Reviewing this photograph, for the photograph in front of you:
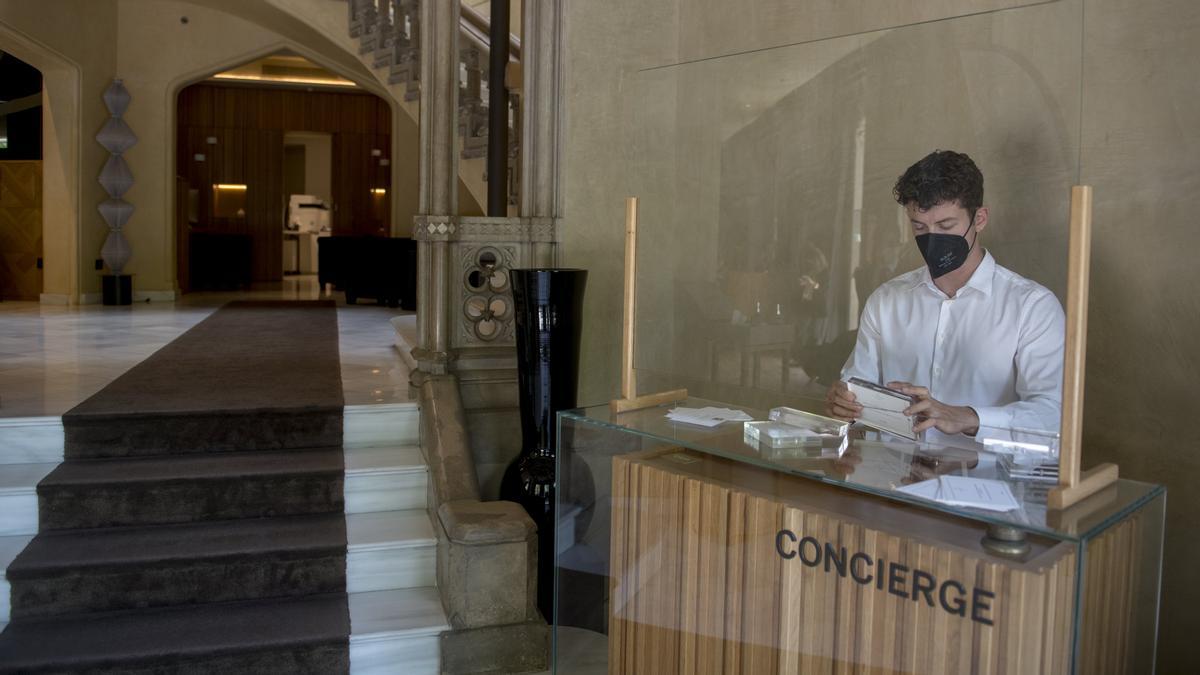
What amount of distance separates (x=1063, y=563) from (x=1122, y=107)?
6.67ft

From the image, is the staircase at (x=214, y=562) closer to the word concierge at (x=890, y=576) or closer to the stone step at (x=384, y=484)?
the stone step at (x=384, y=484)

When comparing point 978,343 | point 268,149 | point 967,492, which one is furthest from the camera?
point 268,149

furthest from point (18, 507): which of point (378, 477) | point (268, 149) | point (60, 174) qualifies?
point (268, 149)

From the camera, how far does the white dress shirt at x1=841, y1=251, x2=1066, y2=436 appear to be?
264 centimetres

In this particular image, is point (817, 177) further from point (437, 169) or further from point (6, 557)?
point (6, 557)

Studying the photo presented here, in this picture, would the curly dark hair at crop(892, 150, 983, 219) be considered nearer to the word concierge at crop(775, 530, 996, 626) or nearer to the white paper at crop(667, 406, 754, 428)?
the white paper at crop(667, 406, 754, 428)

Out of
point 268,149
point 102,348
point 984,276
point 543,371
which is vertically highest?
point 268,149

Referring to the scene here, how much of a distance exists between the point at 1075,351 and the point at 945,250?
2.93 feet

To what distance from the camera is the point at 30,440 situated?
14.2 ft

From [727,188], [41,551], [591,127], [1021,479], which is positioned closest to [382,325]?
[591,127]

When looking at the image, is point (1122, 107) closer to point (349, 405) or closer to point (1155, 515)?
point (1155, 515)

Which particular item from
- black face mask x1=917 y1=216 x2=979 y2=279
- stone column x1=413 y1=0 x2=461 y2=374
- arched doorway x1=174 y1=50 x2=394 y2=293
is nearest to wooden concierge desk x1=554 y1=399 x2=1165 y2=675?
black face mask x1=917 y1=216 x2=979 y2=279

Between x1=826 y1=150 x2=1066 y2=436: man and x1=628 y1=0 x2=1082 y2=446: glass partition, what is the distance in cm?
4

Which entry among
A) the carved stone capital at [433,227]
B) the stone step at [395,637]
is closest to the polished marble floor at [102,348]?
the carved stone capital at [433,227]
